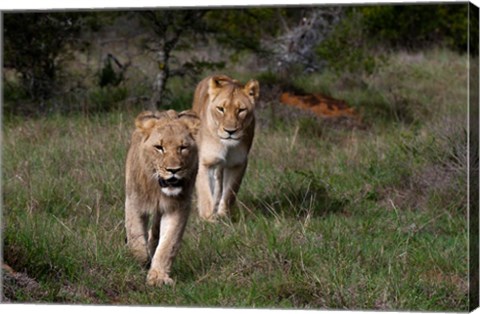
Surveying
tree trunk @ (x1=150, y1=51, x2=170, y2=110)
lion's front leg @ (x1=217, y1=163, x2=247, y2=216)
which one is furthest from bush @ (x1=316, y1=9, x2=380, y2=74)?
lion's front leg @ (x1=217, y1=163, x2=247, y2=216)

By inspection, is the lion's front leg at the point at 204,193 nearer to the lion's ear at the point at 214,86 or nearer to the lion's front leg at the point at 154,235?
the lion's ear at the point at 214,86

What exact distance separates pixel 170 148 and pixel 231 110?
1676 mm

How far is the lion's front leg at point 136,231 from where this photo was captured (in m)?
5.07

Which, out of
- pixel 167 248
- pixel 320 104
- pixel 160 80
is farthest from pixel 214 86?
pixel 320 104

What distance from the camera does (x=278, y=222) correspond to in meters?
5.43

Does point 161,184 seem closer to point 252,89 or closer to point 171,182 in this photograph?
point 171,182

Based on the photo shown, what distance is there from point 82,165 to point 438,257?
2.12 meters

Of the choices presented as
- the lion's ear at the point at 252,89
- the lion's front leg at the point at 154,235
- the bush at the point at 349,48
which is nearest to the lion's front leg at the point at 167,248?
the lion's front leg at the point at 154,235

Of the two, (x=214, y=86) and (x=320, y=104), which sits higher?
(x=214, y=86)

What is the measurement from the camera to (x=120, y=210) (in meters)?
5.75

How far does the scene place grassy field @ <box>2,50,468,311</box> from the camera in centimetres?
482

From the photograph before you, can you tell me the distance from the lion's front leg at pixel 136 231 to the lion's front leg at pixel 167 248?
8cm

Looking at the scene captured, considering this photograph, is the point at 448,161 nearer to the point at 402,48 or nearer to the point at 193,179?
the point at 193,179

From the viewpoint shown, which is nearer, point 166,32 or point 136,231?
point 136,231
